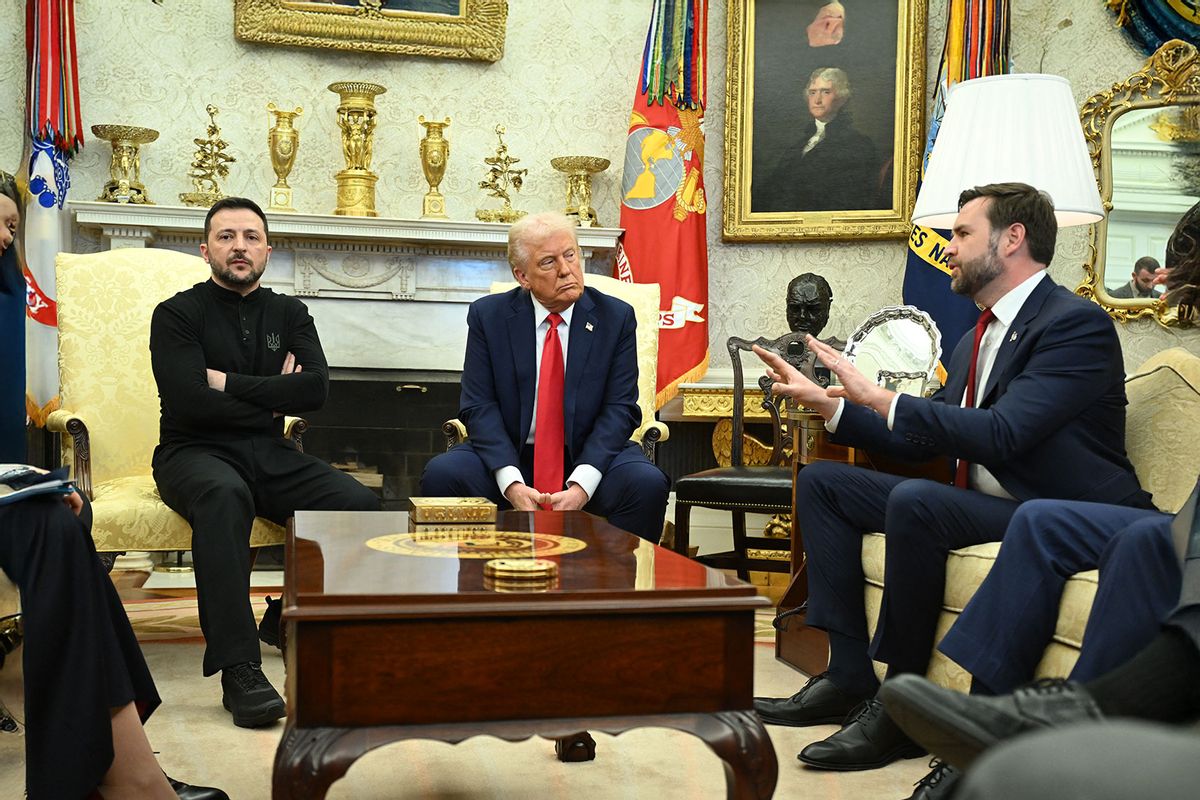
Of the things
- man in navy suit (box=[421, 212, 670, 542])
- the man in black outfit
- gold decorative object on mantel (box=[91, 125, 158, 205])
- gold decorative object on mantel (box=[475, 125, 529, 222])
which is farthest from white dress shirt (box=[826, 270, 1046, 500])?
gold decorative object on mantel (box=[91, 125, 158, 205])

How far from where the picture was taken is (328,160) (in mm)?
5773

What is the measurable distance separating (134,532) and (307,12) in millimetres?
3188

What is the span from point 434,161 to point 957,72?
7.86 feet

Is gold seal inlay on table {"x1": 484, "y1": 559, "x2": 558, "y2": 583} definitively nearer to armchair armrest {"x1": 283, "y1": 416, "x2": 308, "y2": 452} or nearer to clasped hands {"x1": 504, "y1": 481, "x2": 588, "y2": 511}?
clasped hands {"x1": 504, "y1": 481, "x2": 588, "y2": 511}

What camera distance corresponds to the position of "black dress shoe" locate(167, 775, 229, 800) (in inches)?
89.7

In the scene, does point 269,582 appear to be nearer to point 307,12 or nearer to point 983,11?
point 307,12

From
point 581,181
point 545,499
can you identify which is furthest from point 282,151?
point 545,499

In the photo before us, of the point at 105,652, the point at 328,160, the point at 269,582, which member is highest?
the point at 328,160

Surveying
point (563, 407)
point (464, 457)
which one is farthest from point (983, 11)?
point (464, 457)

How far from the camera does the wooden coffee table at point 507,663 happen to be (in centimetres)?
172

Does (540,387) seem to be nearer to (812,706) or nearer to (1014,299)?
(812,706)

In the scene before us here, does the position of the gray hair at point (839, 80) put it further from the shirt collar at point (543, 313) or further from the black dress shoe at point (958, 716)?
the black dress shoe at point (958, 716)

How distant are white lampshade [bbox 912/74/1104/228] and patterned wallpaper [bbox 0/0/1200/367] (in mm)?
2137

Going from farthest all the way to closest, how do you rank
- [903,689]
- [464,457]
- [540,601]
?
[464,457] → [540,601] → [903,689]
